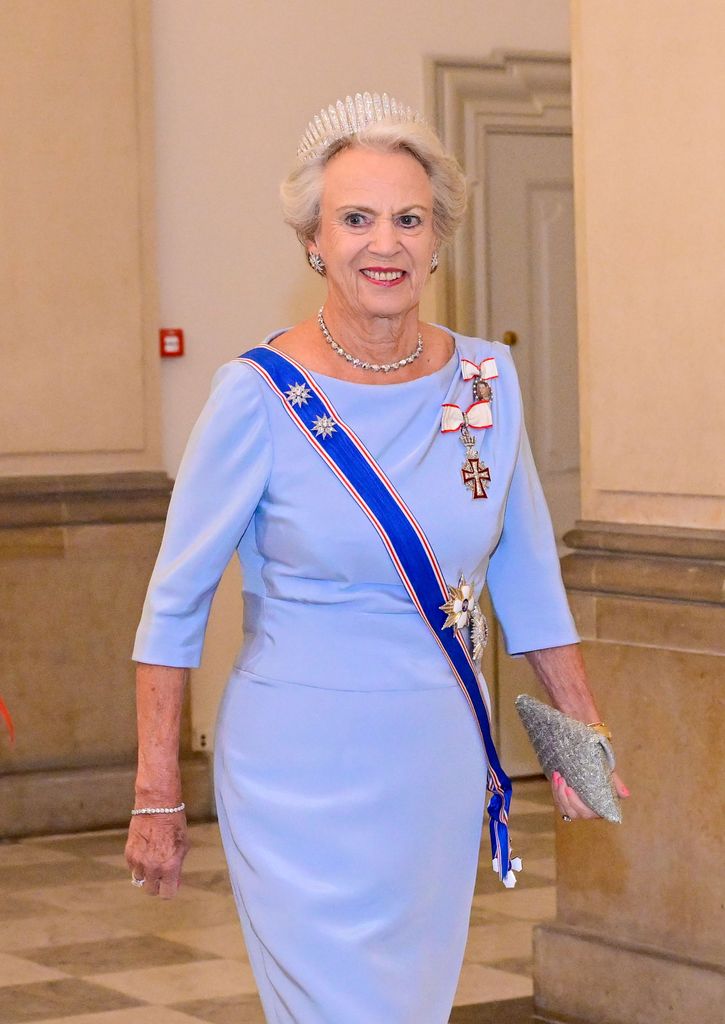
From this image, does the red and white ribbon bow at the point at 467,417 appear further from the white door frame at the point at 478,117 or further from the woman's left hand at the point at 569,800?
the white door frame at the point at 478,117

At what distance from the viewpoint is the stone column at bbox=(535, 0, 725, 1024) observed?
452 cm

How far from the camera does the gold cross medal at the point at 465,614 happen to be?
286 centimetres

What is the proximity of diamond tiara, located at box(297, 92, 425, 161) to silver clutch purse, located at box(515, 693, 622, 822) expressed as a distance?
915 mm

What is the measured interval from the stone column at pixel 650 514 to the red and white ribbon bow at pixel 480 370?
1.60 m

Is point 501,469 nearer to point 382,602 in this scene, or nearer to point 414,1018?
point 382,602

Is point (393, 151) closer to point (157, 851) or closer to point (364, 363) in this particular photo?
point (364, 363)

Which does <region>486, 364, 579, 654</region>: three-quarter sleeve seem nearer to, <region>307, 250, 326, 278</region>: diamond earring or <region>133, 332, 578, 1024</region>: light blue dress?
<region>133, 332, 578, 1024</region>: light blue dress

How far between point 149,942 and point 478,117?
429 cm

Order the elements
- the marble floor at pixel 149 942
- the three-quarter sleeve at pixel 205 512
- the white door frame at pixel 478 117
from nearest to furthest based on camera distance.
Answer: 1. the three-quarter sleeve at pixel 205 512
2. the marble floor at pixel 149 942
3. the white door frame at pixel 478 117

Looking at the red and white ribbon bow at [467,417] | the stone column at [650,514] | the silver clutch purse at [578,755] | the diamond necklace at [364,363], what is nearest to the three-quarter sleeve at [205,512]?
the diamond necklace at [364,363]

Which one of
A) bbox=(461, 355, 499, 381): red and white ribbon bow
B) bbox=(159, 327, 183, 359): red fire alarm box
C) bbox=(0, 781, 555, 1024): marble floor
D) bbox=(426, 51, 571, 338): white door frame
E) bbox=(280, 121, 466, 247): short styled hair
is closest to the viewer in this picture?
bbox=(280, 121, 466, 247): short styled hair

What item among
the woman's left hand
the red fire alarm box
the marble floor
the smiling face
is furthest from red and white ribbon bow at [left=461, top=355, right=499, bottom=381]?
the red fire alarm box

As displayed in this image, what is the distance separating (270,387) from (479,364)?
15.2 inches

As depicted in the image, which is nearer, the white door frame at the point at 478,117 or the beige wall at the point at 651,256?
the beige wall at the point at 651,256
